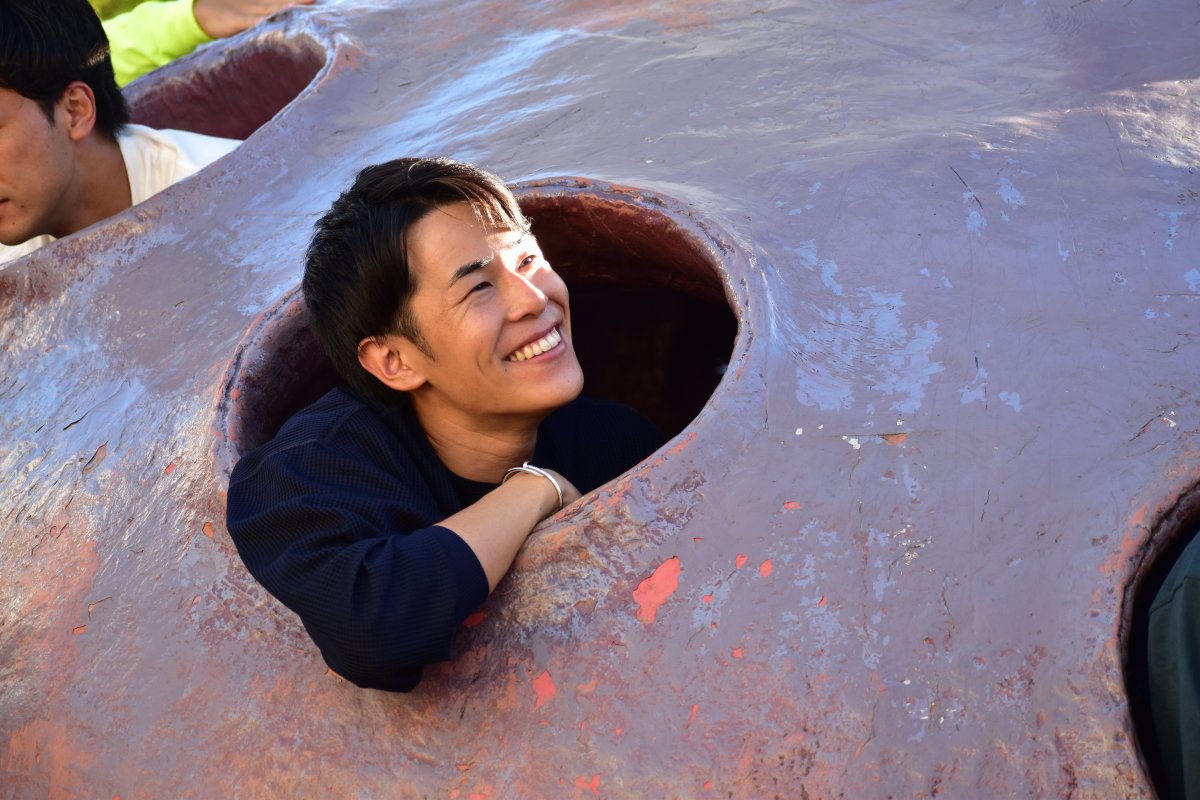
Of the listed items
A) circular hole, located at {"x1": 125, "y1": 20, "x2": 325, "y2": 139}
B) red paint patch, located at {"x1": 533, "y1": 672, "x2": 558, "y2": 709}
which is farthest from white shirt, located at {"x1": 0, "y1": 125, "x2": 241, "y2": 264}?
red paint patch, located at {"x1": 533, "y1": 672, "x2": 558, "y2": 709}

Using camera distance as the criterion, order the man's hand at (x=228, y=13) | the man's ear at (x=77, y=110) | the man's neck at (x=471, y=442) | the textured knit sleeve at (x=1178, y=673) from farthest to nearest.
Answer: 1. the man's hand at (x=228, y=13)
2. the man's ear at (x=77, y=110)
3. the man's neck at (x=471, y=442)
4. the textured knit sleeve at (x=1178, y=673)

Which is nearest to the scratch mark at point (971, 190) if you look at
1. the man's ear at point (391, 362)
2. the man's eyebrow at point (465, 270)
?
the man's eyebrow at point (465, 270)

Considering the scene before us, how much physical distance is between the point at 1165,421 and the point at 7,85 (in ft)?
6.91

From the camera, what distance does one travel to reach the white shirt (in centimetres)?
256

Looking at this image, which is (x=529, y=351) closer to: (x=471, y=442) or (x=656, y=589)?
(x=471, y=442)

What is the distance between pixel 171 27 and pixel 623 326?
165cm

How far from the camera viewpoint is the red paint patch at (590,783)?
45.1 inches

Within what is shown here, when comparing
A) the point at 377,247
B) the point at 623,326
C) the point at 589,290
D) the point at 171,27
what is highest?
the point at 377,247

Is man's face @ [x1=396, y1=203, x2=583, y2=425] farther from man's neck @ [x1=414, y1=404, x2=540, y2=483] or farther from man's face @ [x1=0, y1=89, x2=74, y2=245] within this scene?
man's face @ [x1=0, y1=89, x2=74, y2=245]

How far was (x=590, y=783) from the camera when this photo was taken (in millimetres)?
1147

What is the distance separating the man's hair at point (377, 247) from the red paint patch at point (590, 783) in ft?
1.84

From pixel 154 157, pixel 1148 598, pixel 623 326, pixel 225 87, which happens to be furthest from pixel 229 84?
pixel 1148 598

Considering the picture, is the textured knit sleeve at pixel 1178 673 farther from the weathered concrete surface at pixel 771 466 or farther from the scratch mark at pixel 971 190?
the scratch mark at pixel 971 190

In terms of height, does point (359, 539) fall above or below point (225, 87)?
above
